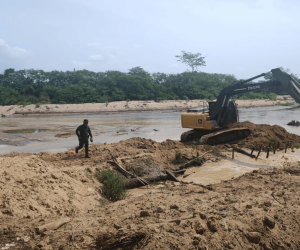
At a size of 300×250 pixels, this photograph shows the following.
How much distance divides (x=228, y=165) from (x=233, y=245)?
6.96 metres

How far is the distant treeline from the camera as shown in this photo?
4822 cm

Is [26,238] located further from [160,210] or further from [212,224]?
[212,224]

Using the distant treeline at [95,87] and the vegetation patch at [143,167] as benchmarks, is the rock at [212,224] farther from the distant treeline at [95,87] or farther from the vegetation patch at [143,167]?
the distant treeline at [95,87]

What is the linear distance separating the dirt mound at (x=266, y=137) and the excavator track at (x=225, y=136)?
341 mm

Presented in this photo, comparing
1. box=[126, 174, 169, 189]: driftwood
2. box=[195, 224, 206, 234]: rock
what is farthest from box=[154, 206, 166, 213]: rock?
box=[126, 174, 169, 189]: driftwood

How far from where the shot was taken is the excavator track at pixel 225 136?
47.6 ft

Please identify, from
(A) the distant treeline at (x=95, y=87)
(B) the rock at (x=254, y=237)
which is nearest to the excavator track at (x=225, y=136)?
(B) the rock at (x=254, y=237)

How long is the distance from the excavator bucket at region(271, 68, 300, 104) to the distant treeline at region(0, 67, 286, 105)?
3505 centimetres

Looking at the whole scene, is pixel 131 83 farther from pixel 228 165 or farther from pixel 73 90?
pixel 228 165

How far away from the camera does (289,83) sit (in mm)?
13492

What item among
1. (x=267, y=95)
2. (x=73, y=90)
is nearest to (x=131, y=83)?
(x=73, y=90)

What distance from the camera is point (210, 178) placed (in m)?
10.1

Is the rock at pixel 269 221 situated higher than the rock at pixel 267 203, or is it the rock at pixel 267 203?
the rock at pixel 267 203

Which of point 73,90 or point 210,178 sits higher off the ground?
point 73,90
